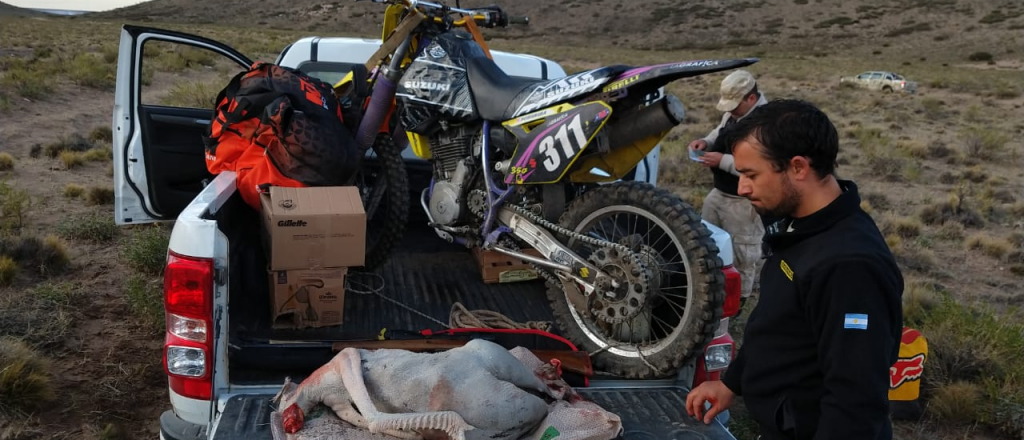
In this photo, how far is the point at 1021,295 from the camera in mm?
7227

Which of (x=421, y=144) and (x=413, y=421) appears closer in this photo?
(x=413, y=421)

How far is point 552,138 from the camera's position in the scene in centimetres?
326

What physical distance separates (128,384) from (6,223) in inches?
154

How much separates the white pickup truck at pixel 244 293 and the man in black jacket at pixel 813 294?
59 cm

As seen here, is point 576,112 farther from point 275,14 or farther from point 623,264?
point 275,14

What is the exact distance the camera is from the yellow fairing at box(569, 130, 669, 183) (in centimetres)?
334

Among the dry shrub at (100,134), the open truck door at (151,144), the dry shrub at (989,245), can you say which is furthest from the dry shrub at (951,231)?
the dry shrub at (100,134)

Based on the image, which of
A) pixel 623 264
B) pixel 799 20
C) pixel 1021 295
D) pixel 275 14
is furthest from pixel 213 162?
pixel 275 14

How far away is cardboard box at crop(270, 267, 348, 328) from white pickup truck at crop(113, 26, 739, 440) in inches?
2.3

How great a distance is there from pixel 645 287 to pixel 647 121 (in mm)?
734

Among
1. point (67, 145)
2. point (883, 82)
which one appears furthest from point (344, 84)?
point (883, 82)

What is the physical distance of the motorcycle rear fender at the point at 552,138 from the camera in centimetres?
312

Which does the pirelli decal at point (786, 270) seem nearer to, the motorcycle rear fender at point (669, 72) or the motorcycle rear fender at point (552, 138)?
the motorcycle rear fender at point (669, 72)

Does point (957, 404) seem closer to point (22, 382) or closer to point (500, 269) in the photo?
point (500, 269)
